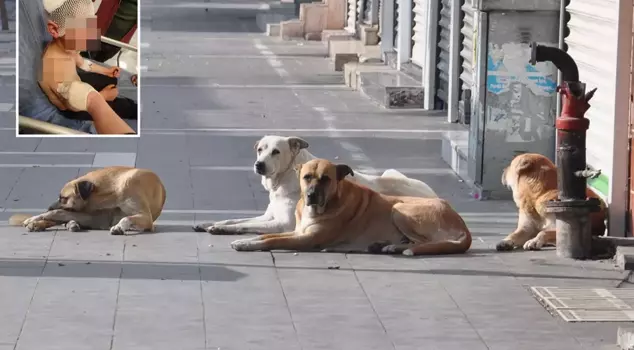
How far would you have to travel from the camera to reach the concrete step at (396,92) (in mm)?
19625

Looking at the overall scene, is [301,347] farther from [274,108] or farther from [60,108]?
[274,108]

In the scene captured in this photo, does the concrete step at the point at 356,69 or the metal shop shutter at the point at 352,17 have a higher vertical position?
the metal shop shutter at the point at 352,17

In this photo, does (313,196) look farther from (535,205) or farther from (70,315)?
(70,315)

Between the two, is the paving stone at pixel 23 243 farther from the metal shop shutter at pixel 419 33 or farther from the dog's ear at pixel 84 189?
the metal shop shutter at pixel 419 33

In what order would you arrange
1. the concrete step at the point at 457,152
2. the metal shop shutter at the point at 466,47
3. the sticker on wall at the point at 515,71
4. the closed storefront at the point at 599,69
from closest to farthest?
the closed storefront at the point at 599,69 → the sticker on wall at the point at 515,71 → the concrete step at the point at 457,152 → the metal shop shutter at the point at 466,47

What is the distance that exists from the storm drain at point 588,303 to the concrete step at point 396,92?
10.8 m

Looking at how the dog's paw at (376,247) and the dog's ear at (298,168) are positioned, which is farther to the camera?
the dog's ear at (298,168)

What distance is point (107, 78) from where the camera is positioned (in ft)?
34.6

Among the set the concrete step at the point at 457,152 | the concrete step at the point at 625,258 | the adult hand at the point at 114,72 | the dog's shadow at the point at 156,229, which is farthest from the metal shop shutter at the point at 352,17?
the concrete step at the point at 625,258

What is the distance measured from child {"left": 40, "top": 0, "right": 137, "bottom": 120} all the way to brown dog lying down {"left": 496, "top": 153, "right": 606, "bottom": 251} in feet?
9.07

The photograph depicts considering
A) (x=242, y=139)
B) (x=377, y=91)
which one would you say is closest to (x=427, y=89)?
(x=377, y=91)

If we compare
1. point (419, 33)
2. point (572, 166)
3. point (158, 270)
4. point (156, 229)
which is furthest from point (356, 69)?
point (158, 270)

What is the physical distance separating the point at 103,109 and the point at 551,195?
320cm

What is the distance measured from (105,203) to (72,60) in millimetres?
1138
